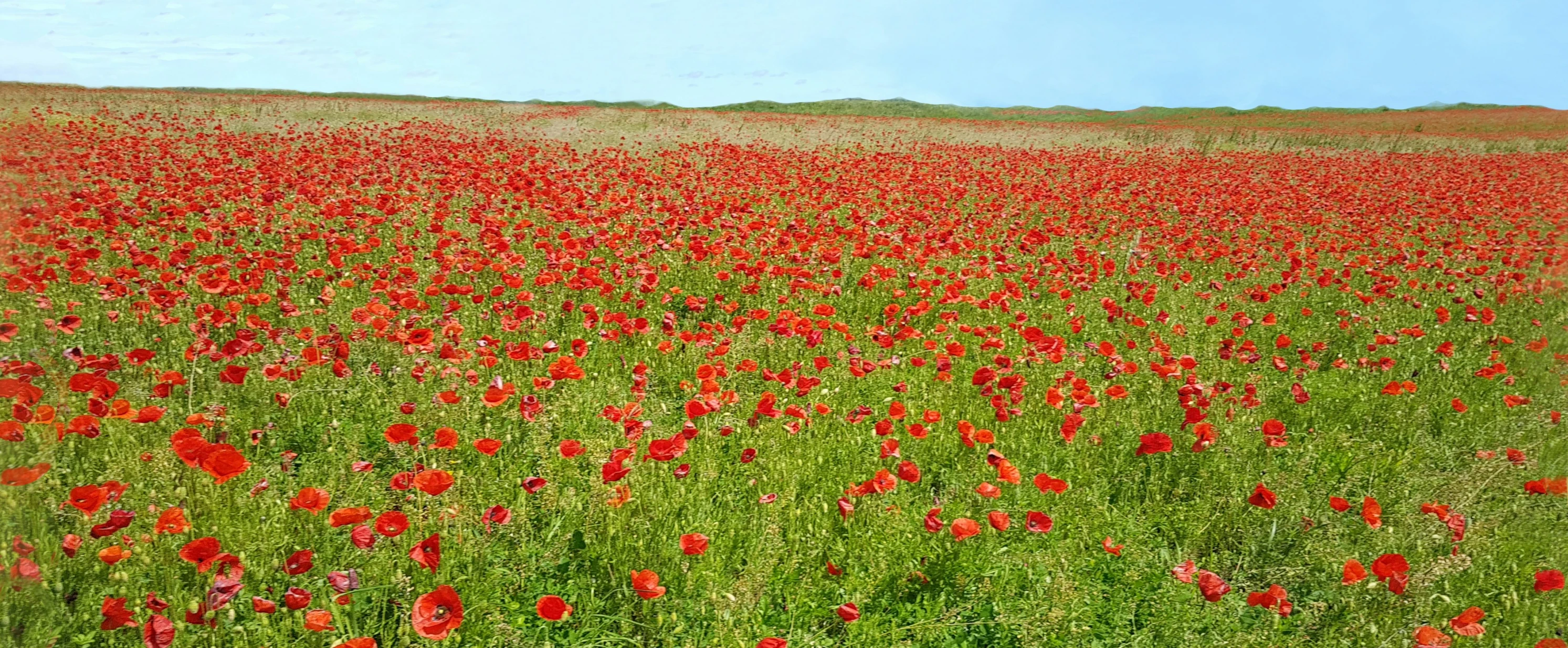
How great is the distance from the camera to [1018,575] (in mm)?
2727

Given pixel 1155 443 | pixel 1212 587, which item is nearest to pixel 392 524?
pixel 1212 587

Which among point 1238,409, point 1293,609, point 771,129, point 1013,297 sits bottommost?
point 1293,609

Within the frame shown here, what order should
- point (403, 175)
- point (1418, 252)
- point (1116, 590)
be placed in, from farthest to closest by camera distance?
1. point (403, 175)
2. point (1418, 252)
3. point (1116, 590)

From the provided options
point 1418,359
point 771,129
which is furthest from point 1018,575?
point 771,129

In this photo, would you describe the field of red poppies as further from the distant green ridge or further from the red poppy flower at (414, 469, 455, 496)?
the distant green ridge

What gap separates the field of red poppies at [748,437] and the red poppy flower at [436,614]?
10 millimetres

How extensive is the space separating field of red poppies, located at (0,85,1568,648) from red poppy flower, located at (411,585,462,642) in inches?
0.4

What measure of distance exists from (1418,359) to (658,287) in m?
5.41

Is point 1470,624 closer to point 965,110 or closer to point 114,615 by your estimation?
point 114,615

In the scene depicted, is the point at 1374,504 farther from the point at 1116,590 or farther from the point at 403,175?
the point at 403,175

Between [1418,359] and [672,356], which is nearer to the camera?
[672,356]

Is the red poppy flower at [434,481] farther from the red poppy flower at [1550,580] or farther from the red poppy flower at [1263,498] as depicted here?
the red poppy flower at [1550,580]

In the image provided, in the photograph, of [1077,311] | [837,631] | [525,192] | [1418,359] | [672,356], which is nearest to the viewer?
[837,631]

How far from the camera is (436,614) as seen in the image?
73.5 inches
